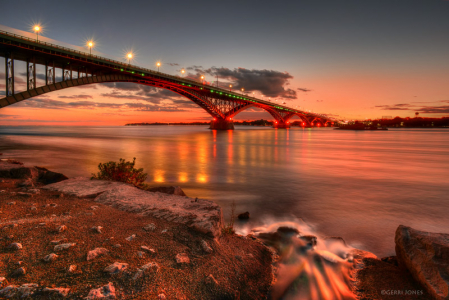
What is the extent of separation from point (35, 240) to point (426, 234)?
5.78 meters

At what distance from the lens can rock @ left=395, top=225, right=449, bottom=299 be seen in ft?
9.93

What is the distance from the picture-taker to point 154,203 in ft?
17.1

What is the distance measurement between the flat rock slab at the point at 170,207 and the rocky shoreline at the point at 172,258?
0.02 meters

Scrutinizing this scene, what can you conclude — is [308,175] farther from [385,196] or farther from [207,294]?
[207,294]

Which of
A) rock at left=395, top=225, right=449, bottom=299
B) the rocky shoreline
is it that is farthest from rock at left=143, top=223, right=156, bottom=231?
rock at left=395, top=225, right=449, bottom=299

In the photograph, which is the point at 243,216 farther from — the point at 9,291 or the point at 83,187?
the point at 9,291

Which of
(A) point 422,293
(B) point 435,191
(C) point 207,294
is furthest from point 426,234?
(B) point 435,191

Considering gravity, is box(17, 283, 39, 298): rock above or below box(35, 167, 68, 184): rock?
below

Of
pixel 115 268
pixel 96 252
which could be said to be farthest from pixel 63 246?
pixel 115 268

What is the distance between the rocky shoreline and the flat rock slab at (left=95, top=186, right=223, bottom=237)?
0.02m

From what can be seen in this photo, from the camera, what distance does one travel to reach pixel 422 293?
3.19 metres

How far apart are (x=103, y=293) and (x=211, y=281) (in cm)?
123

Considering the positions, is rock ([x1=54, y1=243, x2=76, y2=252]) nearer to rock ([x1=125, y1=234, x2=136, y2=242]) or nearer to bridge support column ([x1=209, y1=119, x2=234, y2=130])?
rock ([x1=125, y1=234, x2=136, y2=242])

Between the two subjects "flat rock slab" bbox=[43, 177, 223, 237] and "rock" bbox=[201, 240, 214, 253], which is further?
"flat rock slab" bbox=[43, 177, 223, 237]
